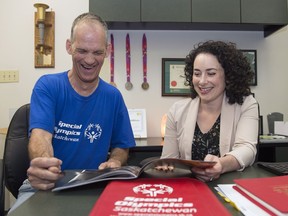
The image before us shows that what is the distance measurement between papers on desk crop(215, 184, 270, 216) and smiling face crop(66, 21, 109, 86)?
2.63 ft

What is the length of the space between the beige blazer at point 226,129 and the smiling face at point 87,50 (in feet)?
1.58

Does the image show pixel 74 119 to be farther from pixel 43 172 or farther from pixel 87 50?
pixel 43 172

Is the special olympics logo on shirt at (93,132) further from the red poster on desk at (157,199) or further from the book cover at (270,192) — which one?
the book cover at (270,192)

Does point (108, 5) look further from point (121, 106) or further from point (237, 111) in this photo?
point (237, 111)

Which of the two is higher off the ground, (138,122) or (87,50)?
(87,50)

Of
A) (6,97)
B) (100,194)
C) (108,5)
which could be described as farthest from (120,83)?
(100,194)

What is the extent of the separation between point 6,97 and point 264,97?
2347mm

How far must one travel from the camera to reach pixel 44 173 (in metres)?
0.75

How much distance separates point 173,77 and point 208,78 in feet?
3.79

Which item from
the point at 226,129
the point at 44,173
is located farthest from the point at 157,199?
the point at 226,129

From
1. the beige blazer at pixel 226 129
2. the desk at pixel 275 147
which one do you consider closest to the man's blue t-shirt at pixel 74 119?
the beige blazer at pixel 226 129

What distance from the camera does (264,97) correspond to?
8.70ft

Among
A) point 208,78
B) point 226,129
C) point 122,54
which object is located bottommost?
point 226,129

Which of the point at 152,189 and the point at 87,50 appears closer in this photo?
the point at 152,189
